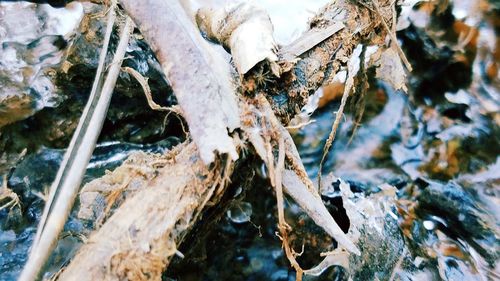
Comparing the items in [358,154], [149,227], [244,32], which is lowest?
[358,154]

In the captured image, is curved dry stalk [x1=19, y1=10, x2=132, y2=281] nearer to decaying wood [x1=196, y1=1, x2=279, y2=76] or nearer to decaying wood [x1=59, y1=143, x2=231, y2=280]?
decaying wood [x1=59, y1=143, x2=231, y2=280]

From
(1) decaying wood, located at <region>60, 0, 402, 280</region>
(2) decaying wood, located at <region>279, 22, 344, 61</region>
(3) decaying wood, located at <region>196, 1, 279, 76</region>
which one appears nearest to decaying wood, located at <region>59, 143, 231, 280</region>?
(1) decaying wood, located at <region>60, 0, 402, 280</region>

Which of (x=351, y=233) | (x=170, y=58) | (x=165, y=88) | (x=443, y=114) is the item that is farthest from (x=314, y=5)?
(x=170, y=58)

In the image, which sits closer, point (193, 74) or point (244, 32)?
point (193, 74)

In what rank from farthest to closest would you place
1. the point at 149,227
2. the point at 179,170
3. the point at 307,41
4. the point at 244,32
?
the point at 307,41, the point at 244,32, the point at 179,170, the point at 149,227

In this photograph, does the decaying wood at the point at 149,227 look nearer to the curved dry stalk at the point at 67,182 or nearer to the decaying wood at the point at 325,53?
the curved dry stalk at the point at 67,182

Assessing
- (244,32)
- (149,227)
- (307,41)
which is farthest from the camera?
(307,41)

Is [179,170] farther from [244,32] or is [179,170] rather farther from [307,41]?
[307,41]

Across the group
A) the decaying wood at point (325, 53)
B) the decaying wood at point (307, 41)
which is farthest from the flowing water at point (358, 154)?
the decaying wood at point (307, 41)

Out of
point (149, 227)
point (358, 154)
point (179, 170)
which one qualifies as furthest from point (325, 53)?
point (358, 154)
